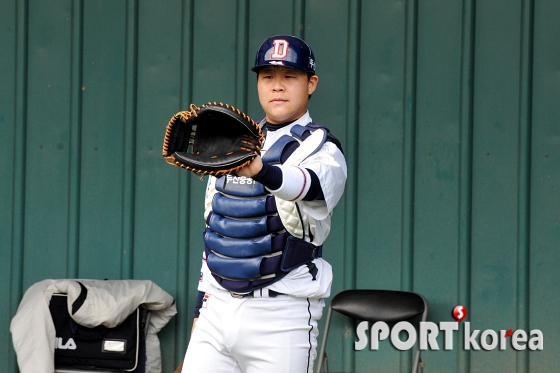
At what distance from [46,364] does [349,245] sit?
5.94 ft

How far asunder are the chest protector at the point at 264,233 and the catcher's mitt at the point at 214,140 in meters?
0.35

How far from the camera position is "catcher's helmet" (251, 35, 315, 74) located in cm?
272

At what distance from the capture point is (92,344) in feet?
13.6

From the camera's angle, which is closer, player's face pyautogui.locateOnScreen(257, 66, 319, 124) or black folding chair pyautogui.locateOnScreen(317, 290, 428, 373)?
player's face pyautogui.locateOnScreen(257, 66, 319, 124)

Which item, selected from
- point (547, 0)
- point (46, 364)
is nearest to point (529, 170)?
point (547, 0)

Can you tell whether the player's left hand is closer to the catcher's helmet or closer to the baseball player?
the baseball player

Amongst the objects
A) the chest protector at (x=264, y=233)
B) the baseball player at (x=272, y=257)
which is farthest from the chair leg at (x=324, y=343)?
the chest protector at (x=264, y=233)

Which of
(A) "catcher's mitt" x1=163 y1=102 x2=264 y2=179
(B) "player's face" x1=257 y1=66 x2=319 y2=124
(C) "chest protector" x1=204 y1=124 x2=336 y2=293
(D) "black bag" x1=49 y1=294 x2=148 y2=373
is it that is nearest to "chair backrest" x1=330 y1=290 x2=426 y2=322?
(D) "black bag" x1=49 y1=294 x2=148 y2=373

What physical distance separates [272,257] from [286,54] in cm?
74

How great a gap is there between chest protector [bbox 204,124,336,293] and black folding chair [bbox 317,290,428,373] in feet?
5.11

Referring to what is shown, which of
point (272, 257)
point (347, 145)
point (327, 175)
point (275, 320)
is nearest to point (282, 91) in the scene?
point (327, 175)

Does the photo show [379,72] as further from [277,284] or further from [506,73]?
[277,284]

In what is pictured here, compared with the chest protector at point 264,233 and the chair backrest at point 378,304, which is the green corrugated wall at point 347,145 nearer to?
the chair backrest at point 378,304

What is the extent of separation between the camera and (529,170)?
429cm
